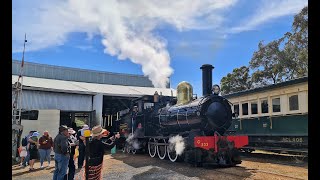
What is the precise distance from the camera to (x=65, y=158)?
24.1ft

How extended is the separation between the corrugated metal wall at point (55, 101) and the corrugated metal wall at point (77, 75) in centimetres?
920

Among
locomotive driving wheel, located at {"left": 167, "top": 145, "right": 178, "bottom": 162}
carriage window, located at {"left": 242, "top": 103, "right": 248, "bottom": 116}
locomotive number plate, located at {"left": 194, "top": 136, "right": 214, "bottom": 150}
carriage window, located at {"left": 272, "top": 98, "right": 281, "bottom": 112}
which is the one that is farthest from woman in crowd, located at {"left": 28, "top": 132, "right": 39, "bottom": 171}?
carriage window, located at {"left": 272, "top": 98, "right": 281, "bottom": 112}

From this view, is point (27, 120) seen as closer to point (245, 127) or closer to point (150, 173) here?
point (150, 173)

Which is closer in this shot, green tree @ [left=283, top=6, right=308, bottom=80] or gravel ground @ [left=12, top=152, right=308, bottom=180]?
gravel ground @ [left=12, top=152, right=308, bottom=180]

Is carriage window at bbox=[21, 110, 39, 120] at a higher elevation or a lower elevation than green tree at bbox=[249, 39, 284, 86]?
lower

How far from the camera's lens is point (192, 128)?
11.4 m

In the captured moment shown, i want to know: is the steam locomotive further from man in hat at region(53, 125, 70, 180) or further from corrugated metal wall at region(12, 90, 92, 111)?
corrugated metal wall at region(12, 90, 92, 111)

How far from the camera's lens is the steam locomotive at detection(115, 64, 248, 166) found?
1041cm

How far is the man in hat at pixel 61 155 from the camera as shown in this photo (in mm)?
7273

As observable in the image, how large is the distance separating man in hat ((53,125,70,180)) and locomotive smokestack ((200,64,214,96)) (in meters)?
6.09

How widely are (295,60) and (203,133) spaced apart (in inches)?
881

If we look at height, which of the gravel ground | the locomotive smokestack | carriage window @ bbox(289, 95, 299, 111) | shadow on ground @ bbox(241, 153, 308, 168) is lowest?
shadow on ground @ bbox(241, 153, 308, 168)
